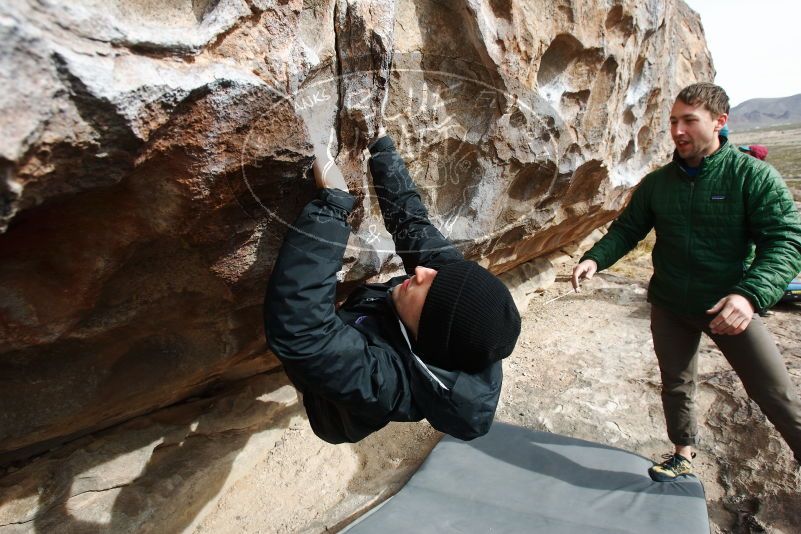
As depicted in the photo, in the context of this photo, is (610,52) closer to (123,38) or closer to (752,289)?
(752,289)

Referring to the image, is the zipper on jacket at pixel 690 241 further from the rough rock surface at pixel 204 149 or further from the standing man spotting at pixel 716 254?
the rough rock surface at pixel 204 149

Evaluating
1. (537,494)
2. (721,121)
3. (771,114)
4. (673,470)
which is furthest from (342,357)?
(771,114)

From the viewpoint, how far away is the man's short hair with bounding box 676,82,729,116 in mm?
2031

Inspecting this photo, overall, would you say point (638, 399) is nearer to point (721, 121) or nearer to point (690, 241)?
point (690, 241)

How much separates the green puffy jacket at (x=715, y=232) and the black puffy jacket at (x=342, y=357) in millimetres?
1177

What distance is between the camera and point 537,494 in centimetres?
A: 260

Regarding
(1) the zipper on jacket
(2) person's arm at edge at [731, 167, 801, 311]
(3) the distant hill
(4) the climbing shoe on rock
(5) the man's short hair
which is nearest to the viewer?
(2) person's arm at edge at [731, 167, 801, 311]

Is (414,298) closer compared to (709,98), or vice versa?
(414,298)

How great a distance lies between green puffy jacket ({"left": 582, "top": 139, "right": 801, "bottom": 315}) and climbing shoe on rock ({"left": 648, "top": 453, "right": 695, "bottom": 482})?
91 cm

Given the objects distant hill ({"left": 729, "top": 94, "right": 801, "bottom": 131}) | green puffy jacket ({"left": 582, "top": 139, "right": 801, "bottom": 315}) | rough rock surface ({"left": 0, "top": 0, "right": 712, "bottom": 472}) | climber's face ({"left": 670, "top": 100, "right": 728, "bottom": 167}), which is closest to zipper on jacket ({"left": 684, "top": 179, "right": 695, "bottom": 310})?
green puffy jacket ({"left": 582, "top": 139, "right": 801, "bottom": 315})

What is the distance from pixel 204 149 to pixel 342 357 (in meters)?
0.67

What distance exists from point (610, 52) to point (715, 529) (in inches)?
111

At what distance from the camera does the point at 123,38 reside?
1099 millimetres

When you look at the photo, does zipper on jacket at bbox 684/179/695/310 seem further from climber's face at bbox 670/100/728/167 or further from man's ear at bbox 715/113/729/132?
man's ear at bbox 715/113/729/132
